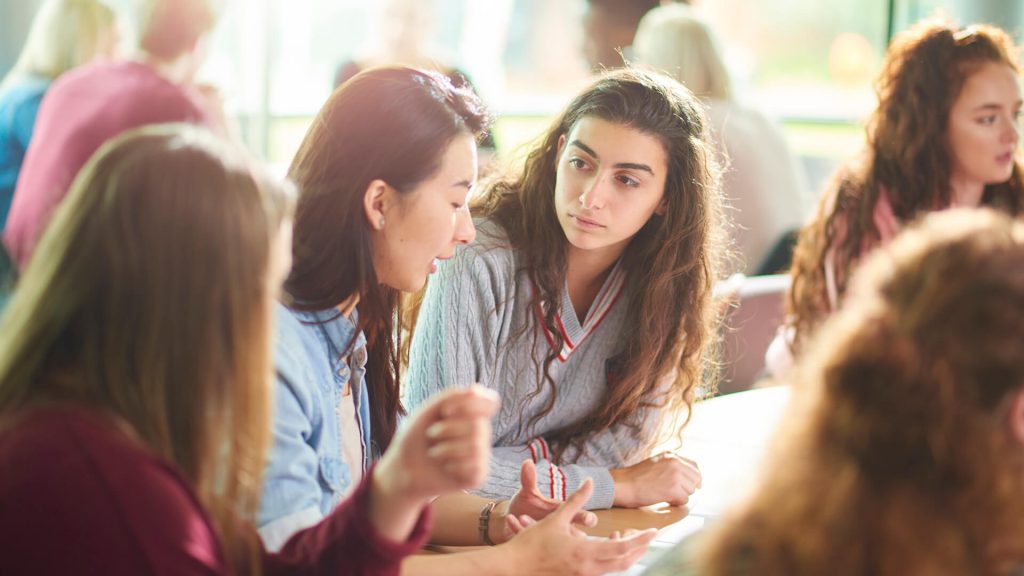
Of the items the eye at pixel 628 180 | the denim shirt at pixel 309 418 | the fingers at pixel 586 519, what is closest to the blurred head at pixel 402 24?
the eye at pixel 628 180

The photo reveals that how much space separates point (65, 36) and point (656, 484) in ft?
6.36

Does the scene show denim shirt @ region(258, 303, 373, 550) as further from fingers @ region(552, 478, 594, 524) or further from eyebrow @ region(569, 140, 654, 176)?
eyebrow @ region(569, 140, 654, 176)

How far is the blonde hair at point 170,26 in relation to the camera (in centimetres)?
237

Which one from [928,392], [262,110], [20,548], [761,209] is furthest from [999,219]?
[262,110]

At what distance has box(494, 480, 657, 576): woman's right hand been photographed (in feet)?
4.46

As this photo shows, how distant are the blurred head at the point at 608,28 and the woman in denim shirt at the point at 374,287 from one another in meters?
2.30

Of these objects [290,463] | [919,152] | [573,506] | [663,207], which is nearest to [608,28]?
[919,152]

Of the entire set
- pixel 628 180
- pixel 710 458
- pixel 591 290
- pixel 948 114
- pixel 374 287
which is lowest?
pixel 710 458

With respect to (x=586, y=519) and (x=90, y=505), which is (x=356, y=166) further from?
(x=90, y=505)

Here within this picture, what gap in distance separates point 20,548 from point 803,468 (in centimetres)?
58

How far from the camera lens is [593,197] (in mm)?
1812

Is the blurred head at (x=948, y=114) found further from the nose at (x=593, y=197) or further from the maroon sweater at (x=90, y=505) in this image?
the maroon sweater at (x=90, y=505)

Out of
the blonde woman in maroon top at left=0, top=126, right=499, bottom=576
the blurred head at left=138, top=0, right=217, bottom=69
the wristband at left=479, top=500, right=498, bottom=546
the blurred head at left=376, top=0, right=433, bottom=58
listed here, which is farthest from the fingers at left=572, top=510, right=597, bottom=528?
the blurred head at left=376, top=0, right=433, bottom=58

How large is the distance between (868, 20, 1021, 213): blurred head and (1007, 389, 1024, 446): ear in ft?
5.32
